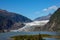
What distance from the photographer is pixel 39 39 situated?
69.4m
